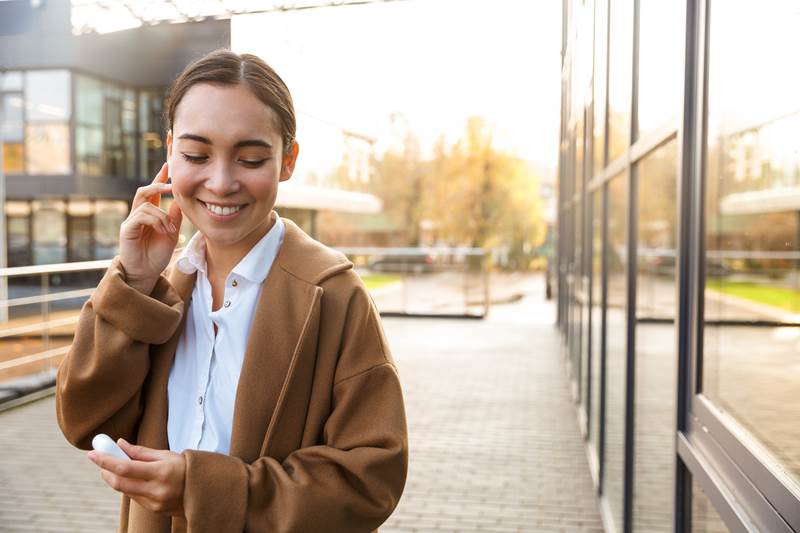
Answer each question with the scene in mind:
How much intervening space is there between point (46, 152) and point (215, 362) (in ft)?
72.7

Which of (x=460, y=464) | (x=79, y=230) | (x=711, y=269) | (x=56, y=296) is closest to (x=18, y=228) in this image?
(x=79, y=230)

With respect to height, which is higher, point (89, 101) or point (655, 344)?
point (89, 101)

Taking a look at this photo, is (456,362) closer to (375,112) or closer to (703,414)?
(703,414)

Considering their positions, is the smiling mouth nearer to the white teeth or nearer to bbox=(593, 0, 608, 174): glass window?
the white teeth

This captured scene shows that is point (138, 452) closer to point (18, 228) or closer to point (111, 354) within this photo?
point (111, 354)

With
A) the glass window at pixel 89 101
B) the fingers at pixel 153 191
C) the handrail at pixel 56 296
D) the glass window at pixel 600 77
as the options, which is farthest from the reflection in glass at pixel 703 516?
the glass window at pixel 89 101

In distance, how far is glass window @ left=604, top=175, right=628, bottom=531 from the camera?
3.69m

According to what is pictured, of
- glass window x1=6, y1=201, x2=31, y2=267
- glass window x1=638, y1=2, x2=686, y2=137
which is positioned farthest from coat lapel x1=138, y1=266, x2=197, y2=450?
glass window x1=6, y1=201, x2=31, y2=267

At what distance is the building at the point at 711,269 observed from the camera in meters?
1.32

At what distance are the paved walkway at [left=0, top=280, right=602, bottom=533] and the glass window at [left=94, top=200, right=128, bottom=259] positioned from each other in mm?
13237

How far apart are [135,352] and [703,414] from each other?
122cm

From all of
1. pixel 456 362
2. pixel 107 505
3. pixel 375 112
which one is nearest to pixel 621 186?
pixel 107 505

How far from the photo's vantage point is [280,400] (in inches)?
51.0

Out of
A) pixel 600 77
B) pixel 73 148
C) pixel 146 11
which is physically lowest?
pixel 600 77
